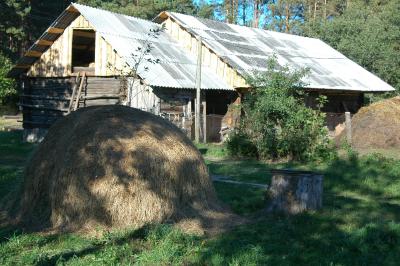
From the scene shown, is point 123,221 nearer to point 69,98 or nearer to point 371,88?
point 69,98

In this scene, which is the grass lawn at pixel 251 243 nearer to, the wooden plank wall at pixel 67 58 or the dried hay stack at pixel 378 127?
A: the dried hay stack at pixel 378 127

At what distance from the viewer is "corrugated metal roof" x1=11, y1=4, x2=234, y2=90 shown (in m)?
19.3

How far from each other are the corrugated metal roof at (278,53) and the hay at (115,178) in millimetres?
14033

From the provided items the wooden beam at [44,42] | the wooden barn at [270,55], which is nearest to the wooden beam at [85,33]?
the wooden beam at [44,42]

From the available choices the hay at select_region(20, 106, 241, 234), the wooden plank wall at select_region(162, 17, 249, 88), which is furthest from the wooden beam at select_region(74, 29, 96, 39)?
the hay at select_region(20, 106, 241, 234)

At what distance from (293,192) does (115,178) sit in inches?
96.0

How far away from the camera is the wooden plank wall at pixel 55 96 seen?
2047cm

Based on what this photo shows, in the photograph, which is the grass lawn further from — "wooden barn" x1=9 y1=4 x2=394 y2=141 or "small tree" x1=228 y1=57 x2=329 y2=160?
"wooden barn" x1=9 y1=4 x2=394 y2=141

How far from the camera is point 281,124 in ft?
50.5

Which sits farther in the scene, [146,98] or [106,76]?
[106,76]

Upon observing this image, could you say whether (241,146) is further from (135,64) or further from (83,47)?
(83,47)

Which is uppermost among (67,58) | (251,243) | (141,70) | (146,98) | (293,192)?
(67,58)

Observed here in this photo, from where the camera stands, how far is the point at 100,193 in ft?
22.1

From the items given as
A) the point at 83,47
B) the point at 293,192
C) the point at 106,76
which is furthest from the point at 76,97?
the point at 293,192
